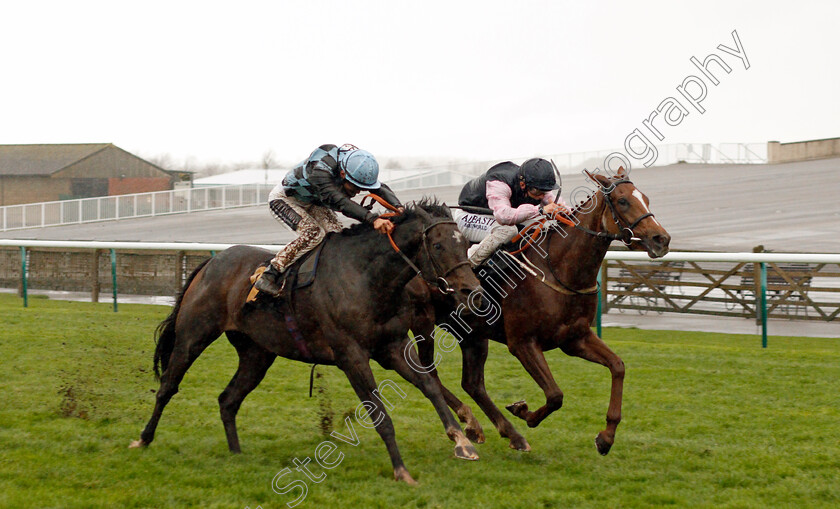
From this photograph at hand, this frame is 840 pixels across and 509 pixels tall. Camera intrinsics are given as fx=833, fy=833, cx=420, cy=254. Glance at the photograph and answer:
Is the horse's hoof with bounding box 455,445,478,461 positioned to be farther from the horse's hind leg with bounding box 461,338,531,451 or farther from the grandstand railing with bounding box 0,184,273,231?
the grandstand railing with bounding box 0,184,273,231

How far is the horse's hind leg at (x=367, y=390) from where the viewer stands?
4.39 meters

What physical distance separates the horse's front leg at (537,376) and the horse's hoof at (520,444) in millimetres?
99

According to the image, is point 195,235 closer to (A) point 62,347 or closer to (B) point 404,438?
(A) point 62,347

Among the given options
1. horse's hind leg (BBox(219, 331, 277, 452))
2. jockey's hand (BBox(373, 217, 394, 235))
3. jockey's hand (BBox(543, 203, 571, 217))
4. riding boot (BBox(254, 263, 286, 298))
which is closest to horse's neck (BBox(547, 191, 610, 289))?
jockey's hand (BBox(543, 203, 571, 217))

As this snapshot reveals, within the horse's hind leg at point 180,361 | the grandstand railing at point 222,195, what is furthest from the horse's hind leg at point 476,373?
the grandstand railing at point 222,195

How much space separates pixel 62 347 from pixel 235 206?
86.9 feet

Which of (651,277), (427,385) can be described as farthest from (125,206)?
(427,385)

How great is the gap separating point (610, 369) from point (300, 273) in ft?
6.09

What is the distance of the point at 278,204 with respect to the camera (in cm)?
507

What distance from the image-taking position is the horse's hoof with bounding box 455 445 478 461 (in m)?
4.39

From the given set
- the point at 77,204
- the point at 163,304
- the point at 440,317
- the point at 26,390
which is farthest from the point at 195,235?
the point at 440,317

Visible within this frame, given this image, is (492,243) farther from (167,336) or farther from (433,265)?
(167,336)

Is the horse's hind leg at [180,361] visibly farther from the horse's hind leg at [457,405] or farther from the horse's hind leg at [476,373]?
the horse's hind leg at [476,373]

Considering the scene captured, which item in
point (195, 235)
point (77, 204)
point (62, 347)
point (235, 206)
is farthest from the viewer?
point (235, 206)
